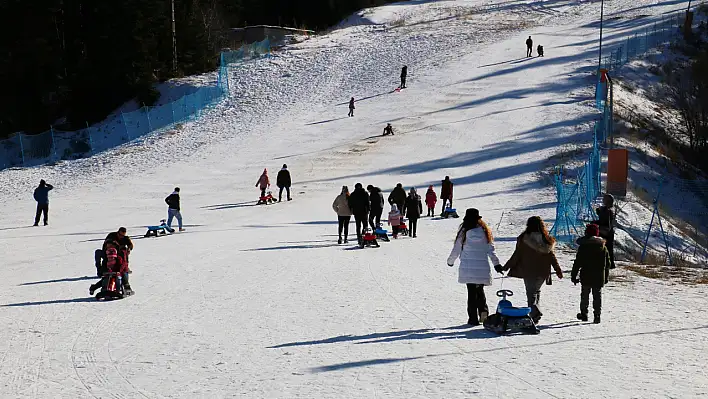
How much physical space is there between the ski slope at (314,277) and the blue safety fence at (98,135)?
2.28 meters

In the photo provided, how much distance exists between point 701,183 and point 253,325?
3357 cm

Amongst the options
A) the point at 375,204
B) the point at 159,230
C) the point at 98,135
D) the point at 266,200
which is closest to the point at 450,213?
the point at 375,204

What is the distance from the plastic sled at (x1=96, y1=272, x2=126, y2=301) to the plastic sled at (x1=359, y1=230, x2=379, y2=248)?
325 inches

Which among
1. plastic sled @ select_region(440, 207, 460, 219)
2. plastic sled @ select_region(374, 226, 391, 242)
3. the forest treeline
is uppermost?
the forest treeline

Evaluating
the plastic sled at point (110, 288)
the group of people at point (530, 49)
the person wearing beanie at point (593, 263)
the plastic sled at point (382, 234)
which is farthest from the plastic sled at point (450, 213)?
the group of people at point (530, 49)

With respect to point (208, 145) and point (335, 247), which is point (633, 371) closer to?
point (335, 247)

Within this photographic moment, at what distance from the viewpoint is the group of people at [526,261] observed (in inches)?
451

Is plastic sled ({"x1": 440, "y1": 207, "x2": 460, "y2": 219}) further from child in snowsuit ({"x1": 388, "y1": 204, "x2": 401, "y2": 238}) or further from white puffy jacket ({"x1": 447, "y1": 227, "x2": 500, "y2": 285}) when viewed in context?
white puffy jacket ({"x1": 447, "y1": 227, "x2": 500, "y2": 285})

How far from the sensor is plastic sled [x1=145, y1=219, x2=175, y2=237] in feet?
81.4

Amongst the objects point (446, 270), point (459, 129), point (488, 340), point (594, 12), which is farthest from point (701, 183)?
point (594, 12)

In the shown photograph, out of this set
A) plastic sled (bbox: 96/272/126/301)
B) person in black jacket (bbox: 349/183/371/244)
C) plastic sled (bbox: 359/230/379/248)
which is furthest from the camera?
person in black jacket (bbox: 349/183/371/244)

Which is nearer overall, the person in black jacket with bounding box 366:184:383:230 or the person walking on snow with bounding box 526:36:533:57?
the person in black jacket with bounding box 366:184:383:230

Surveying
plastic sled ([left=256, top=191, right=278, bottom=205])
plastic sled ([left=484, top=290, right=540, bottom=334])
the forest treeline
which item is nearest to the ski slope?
plastic sled ([left=484, top=290, right=540, bottom=334])

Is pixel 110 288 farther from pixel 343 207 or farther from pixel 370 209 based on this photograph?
pixel 370 209
